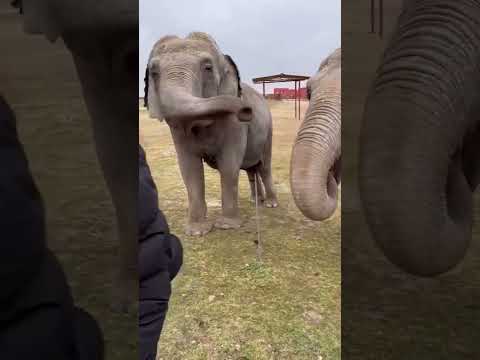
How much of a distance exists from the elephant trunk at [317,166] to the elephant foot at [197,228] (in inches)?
39.6

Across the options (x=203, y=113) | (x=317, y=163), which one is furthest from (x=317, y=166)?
(x=203, y=113)

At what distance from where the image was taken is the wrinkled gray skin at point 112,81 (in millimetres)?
265

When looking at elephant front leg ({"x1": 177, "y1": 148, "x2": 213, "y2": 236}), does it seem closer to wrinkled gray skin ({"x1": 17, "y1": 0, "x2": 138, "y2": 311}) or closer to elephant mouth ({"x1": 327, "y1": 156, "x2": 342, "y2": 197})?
elephant mouth ({"x1": 327, "y1": 156, "x2": 342, "y2": 197})

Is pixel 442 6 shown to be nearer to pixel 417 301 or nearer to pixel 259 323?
pixel 417 301

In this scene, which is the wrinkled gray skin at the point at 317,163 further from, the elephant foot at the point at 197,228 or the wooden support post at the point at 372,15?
the elephant foot at the point at 197,228

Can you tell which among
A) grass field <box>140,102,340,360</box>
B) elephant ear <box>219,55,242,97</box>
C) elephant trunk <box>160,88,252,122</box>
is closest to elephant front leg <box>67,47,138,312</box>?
grass field <box>140,102,340,360</box>

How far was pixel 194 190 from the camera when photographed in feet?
5.28

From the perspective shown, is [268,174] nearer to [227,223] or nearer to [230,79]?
[227,223]

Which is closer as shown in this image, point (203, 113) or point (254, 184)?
point (203, 113)

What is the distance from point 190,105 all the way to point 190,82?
0.13 m

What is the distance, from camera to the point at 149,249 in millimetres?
435

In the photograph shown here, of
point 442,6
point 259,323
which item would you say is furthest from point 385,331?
point 259,323

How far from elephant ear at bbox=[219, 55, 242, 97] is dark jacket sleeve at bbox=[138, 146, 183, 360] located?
3.67 feet

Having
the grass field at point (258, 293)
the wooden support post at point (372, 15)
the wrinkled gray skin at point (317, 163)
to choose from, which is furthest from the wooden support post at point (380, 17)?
the grass field at point (258, 293)
